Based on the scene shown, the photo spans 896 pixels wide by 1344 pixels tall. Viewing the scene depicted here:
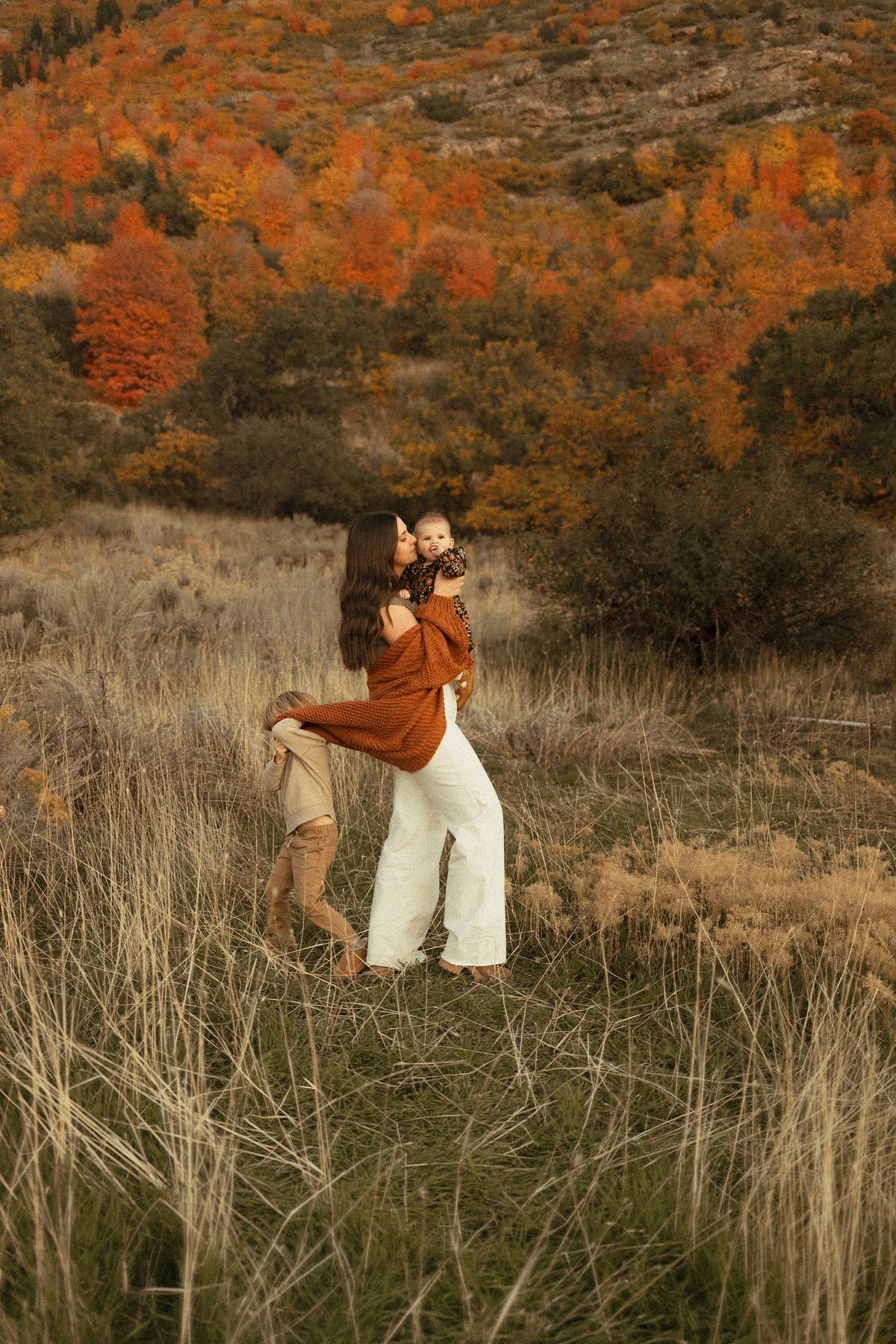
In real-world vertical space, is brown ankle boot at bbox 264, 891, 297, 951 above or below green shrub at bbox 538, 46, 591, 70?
below

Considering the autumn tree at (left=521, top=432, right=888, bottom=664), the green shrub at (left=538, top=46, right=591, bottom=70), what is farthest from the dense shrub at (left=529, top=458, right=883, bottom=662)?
the green shrub at (left=538, top=46, right=591, bottom=70)

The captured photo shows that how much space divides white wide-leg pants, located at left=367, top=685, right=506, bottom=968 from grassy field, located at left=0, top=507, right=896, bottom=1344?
0.16 meters

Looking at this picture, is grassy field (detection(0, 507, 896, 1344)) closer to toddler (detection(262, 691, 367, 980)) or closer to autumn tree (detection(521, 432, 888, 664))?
toddler (detection(262, 691, 367, 980))

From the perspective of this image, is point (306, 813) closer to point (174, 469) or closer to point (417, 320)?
point (174, 469)

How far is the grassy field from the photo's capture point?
1947 millimetres

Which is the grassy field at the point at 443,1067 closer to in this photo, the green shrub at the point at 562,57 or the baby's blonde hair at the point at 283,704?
the baby's blonde hair at the point at 283,704

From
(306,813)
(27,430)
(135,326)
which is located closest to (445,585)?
(306,813)

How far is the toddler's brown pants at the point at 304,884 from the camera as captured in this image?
3.34 metres

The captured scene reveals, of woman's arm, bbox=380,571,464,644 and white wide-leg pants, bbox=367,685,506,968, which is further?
white wide-leg pants, bbox=367,685,506,968

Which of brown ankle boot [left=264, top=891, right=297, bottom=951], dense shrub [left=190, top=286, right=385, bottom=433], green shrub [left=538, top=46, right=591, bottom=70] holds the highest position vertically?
green shrub [left=538, top=46, right=591, bottom=70]

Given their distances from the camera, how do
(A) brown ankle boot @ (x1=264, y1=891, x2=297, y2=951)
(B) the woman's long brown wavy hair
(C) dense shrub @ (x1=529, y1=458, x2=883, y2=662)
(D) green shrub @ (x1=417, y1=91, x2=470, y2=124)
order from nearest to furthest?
(B) the woman's long brown wavy hair, (A) brown ankle boot @ (x1=264, y1=891, x2=297, y2=951), (C) dense shrub @ (x1=529, y1=458, x2=883, y2=662), (D) green shrub @ (x1=417, y1=91, x2=470, y2=124)

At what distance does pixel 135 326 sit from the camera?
31.3 meters

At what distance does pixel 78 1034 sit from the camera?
2.95 m

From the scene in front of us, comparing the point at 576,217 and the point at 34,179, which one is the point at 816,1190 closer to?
the point at 576,217
